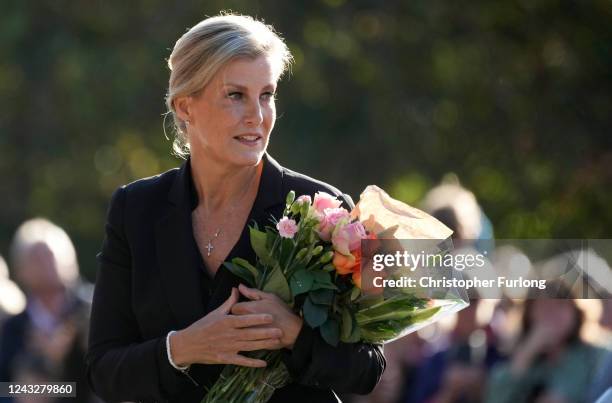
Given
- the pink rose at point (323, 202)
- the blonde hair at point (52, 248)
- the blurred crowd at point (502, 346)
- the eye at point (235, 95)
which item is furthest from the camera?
the blonde hair at point (52, 248)

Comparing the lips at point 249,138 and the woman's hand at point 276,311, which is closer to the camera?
the woman's hand at point 276,311

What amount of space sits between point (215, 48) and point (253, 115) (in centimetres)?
21

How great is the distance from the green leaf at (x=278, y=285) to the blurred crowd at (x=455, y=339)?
910mm

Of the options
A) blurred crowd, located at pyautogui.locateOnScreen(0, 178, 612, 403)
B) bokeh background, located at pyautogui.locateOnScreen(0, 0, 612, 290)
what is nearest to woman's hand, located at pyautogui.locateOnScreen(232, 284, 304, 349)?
blurred crowd, located at pyautogui.locateOnScreen(0, 178, 612, 403)

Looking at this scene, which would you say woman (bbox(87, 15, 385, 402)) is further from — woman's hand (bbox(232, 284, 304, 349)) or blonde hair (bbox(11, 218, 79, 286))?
blonde hair (bbox(11, 218, 79, 286))

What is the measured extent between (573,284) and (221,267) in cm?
166

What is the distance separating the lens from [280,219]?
10.4 ft

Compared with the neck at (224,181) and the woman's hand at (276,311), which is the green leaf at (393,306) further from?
the neck at (224,181)

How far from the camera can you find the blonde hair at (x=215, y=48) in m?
3.14

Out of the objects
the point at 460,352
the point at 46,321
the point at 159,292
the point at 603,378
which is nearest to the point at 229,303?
the point at 159,292

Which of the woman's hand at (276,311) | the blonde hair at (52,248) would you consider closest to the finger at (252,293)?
the woman's hand at (276,311)

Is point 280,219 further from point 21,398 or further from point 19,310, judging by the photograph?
point 19,310

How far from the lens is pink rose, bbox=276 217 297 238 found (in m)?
3.03

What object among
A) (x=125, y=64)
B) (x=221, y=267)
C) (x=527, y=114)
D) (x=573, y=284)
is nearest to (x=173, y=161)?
(x=125, y=64)
